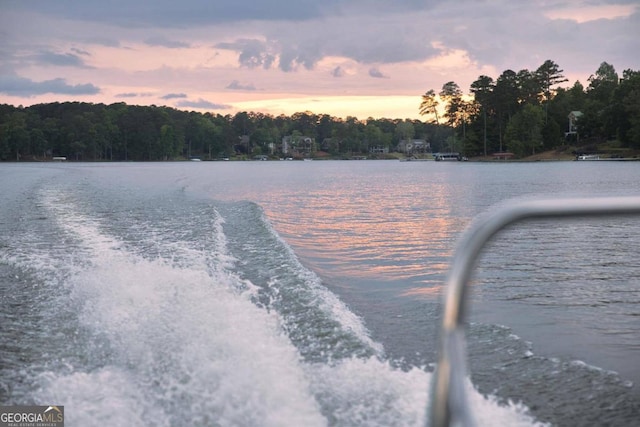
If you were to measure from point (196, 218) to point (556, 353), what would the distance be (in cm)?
1224

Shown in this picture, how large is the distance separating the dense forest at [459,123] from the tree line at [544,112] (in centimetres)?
15

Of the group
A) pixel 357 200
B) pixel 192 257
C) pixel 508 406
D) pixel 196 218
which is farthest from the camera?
pixel 357 200

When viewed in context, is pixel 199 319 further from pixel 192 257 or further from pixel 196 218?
pixel 196 218

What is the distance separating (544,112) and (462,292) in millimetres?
112163

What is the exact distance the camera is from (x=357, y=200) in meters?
28.2

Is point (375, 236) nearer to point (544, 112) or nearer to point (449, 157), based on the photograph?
point (544, 112)

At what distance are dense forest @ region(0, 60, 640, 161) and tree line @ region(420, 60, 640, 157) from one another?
15cm

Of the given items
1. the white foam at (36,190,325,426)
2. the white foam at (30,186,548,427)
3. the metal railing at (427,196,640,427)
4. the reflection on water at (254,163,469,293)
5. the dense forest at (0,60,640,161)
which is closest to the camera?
the metal railing at (427,196,640,427)

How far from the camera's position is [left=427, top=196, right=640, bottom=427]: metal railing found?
182 centimetres

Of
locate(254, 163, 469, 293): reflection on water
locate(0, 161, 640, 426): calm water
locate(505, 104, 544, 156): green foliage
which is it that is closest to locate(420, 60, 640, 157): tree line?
locate(505, 104, 544, 156): green foliage

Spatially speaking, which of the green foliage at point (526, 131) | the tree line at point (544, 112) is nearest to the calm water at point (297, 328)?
the tree line at point (544, 112)

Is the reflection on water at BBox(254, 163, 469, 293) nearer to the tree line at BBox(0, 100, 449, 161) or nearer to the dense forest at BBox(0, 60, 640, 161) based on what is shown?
the dense forest at BBox(0, 60, 640, 161)

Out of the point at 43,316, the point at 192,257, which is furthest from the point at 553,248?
the point at 43,316

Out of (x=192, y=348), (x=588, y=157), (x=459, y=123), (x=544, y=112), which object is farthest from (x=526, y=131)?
(x=192, y=348)
